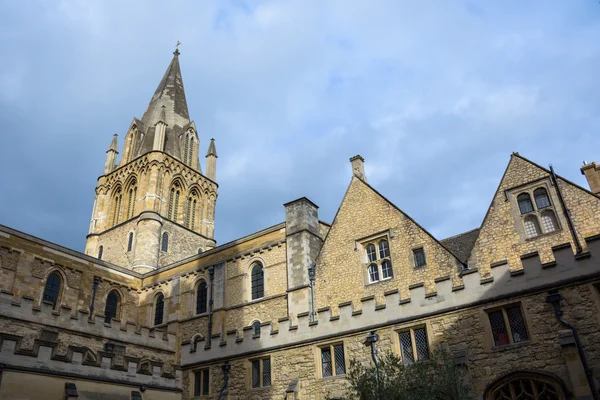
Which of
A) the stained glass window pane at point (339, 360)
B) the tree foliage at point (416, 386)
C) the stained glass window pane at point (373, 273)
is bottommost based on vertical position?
the tree foliage at point (416, 386)

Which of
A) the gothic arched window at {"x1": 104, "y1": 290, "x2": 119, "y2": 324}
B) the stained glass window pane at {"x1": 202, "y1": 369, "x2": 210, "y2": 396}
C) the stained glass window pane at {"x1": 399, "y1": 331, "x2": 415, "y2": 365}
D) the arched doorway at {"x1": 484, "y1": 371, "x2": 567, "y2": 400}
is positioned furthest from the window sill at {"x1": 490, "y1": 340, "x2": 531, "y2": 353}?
the gothic arched window at {"x1": 104, "y1": 290, "x2": 119, "y2": 324}

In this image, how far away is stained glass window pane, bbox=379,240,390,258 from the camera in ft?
64.9

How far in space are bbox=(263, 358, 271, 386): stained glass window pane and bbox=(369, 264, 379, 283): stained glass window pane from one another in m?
5.53

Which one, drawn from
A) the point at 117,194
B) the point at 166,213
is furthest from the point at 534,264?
the point at 117,194

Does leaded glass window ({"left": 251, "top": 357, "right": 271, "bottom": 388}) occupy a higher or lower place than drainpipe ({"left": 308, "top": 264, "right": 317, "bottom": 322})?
lower

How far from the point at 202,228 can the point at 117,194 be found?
314 inches

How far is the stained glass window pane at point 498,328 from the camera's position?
41.7 feet

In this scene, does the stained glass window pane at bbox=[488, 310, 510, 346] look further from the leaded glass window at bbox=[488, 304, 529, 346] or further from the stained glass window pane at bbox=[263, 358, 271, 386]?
the stained glass window pane at bbox=[263, 358, 271, 386]

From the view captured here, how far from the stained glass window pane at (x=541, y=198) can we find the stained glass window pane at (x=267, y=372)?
36.4 ft

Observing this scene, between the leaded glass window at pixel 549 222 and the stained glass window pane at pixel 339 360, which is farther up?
the leaded glass window at pixel 549 222

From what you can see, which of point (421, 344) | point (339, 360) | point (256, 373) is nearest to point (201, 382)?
point (256, 373)

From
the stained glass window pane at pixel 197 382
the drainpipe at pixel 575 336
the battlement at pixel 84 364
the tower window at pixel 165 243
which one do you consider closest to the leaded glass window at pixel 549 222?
the drainpipe at pixel 575 336

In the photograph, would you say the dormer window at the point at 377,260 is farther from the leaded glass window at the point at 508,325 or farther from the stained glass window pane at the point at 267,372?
the leaded glass window at the point at 508,325

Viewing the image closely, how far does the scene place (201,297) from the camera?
1051 inches
